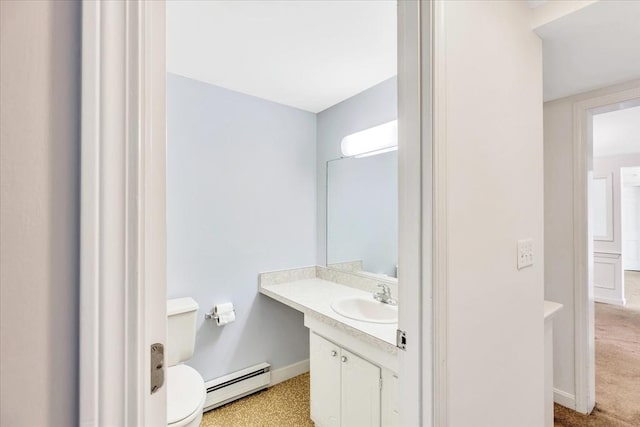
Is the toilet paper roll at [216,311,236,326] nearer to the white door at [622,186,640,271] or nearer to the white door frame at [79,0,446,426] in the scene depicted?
the white door frame at [79,0,446,426]

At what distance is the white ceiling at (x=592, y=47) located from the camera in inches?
46.9

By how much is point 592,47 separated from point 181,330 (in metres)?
2.63

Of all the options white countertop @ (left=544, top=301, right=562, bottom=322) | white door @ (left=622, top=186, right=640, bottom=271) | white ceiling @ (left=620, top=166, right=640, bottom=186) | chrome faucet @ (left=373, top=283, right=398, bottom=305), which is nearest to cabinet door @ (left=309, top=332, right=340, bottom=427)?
chrome faucet @ (left=373, top=283, right=398, bottom=305)

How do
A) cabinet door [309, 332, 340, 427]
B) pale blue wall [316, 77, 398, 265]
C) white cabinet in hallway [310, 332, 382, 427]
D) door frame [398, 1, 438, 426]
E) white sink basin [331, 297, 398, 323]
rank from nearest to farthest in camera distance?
door frame [398, 1, 438, 426], white cabinet in hallway [310, 332, 382, 427], cabinet door [309, 332, 340, 427], white sink basin [331, 297, 398, 323], pale blue wall [316, 77, 398, 265]

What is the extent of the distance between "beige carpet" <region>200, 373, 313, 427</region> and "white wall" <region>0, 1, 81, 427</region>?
→ 6.06 feet

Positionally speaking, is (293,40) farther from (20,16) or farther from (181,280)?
(181,280)

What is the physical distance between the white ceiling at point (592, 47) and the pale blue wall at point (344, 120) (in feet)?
2.71

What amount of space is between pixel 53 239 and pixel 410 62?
36.1 inches

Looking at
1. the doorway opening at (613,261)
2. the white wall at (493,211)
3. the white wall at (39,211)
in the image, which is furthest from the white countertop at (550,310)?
the white wall at (39,211)

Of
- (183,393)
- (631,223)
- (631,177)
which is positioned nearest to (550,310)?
(183,393)

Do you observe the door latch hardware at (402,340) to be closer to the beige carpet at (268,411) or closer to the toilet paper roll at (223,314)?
the beige carpet at (268,411)

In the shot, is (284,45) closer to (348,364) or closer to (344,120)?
(344,120)

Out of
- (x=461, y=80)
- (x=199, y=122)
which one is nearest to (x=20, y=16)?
(x=461, y=80)

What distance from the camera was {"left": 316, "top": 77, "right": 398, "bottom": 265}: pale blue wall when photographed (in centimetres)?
208
